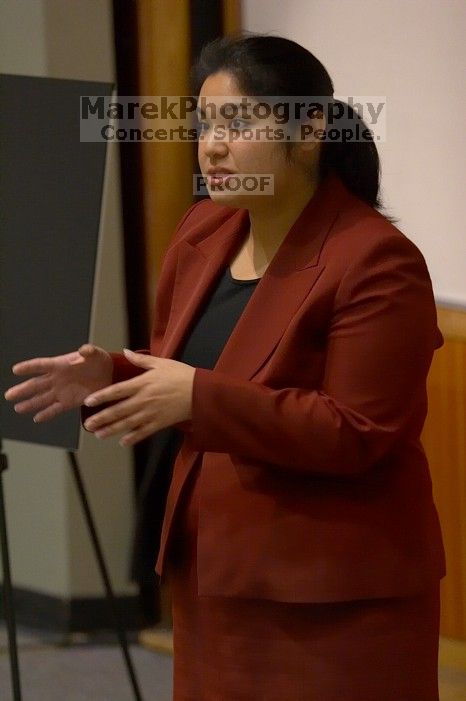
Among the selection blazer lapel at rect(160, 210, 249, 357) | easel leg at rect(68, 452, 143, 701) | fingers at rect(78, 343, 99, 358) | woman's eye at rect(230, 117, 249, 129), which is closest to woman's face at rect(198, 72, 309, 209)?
woman's eye at rect(230, 117, 249, 129)

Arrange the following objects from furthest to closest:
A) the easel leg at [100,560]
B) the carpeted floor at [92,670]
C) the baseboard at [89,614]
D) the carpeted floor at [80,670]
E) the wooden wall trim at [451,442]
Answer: the baseboard at [89,614], the carpeted floor at [80,670], the carpeted floor at [92,670], the wooden wall trim at [451,442], the easel leg at [100,560]

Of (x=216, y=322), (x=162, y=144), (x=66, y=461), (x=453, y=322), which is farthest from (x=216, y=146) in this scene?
(x=66, y=461)

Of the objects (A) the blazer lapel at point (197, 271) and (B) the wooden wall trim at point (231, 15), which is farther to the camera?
(B) the wooden wall trim at point (231, 15)

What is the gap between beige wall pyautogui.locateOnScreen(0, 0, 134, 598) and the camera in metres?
3.15

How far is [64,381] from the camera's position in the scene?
1.49 meters

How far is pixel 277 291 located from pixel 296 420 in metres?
0.20

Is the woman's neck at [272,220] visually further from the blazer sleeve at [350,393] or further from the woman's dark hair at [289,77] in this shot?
the blazer sleeve at [350,393]

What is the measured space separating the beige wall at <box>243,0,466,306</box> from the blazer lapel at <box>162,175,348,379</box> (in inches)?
49.0

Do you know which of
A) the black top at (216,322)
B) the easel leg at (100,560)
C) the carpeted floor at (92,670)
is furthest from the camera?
the carpeted floor at (92,670)

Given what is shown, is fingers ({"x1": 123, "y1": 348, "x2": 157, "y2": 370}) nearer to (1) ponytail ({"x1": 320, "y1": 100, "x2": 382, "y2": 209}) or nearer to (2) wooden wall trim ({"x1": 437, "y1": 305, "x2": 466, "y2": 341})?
(1) ponytail ({"x1": 320, "y1": 100, "x2": 382, "y2": 209})

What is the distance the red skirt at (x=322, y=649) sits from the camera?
4.73ft

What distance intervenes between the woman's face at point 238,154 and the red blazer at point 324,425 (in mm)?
63

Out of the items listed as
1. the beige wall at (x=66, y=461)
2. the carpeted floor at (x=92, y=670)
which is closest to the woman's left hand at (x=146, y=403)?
the carpeted floor at (x=92, y=670)

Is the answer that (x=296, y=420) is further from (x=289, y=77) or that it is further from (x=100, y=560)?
(x=100, y=560)
